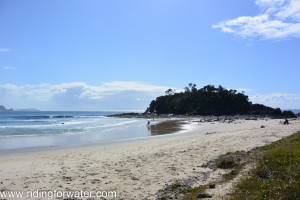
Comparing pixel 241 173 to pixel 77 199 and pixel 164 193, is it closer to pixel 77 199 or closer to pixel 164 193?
pixel 164 193

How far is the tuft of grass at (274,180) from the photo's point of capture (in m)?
7.90

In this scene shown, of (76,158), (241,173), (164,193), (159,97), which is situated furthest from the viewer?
(159,97)

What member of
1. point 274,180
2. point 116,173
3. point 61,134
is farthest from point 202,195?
point 61,134

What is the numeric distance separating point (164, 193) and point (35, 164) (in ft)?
24.5

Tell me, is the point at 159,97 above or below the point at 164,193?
above

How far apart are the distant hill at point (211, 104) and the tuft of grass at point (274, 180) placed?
89838mm

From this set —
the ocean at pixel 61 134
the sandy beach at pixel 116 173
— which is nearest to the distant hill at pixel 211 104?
the ocean at pixel 61 134

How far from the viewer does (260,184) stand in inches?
347

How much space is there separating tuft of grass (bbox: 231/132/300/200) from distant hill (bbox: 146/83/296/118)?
89.8m

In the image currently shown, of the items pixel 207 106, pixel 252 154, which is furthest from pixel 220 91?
pixel 252 154

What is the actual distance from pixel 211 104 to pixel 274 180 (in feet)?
359

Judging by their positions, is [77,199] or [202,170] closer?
[77,199]

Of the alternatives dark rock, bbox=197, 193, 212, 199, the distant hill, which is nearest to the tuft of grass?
dark rock, bbox=197, 193, 212, 199

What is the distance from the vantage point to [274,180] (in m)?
9.09
